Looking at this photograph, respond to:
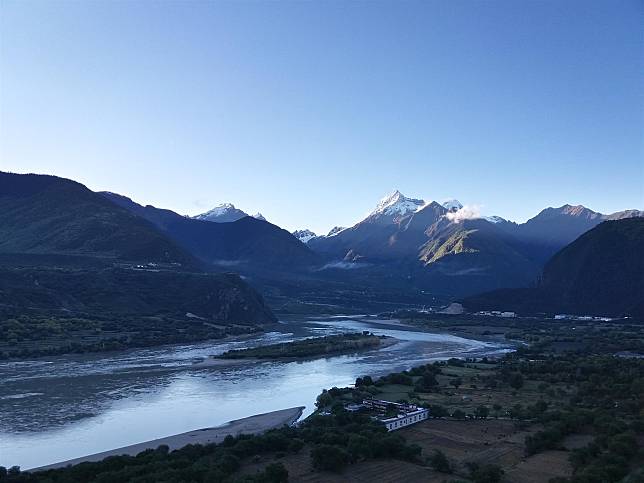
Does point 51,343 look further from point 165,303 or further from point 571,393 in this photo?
point 571,393

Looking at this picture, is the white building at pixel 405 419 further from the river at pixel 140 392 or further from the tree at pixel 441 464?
the river at pixel 140 392

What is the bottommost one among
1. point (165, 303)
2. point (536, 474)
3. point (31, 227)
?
point (536, 474)

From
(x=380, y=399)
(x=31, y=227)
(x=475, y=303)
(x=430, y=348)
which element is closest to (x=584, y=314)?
(x=475, y=303)

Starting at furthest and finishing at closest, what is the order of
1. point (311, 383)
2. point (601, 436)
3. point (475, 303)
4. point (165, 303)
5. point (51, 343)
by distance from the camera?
point (475, 303)
point (165, 303)
point (51, 343)
point (311, 383)
point (601, 436)

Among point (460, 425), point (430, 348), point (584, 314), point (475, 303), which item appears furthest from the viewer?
point (475, 303)

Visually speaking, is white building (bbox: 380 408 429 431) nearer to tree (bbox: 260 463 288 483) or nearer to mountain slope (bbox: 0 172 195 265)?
tree (bbox: 260 463 288 483)

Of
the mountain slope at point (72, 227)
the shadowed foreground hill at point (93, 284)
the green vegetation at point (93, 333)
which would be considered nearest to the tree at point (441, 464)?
the green vegetation at point (93, 333)

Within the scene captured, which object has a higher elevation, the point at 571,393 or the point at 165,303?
the point at 165,303
